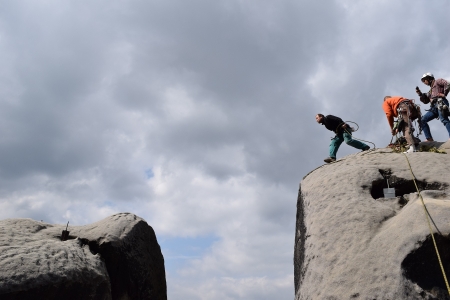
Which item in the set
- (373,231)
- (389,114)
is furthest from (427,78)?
(373,231)

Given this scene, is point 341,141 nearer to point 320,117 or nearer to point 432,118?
point 320,117

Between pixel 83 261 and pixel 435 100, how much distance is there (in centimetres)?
929

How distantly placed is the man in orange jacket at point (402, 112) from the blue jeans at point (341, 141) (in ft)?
3.49

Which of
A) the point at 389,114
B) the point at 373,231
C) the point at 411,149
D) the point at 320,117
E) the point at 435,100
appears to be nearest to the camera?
the point at 373,231

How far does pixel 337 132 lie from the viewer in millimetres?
12117

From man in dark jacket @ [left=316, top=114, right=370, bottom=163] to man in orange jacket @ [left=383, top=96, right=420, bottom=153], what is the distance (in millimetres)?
1089

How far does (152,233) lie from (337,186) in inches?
153

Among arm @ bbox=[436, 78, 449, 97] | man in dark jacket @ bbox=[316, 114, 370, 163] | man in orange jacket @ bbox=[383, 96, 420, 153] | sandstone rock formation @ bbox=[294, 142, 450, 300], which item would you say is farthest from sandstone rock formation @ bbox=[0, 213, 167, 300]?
arm @ bbox=[436, 78, 449, 97]

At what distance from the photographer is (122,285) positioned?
7891 mm

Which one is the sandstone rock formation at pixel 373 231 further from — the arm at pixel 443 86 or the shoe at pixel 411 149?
the arm at pixel 443 86

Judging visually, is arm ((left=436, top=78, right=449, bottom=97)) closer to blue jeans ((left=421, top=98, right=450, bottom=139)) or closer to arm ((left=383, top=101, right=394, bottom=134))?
blue jeans ((left=421, top=98, right=450, bottom=139))

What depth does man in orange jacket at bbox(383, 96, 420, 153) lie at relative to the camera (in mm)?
10305

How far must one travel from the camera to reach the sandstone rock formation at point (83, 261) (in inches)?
242

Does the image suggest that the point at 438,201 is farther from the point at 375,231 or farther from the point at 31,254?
the point at 31,254
